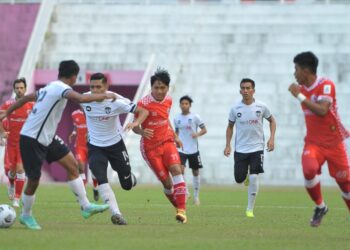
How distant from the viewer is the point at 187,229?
1512 cm

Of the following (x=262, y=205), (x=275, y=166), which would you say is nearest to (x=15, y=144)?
(x=262, y=205)

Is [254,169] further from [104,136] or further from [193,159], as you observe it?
[193,159]

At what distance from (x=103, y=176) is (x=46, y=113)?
7.25ft

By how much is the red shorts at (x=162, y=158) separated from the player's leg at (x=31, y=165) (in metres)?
2.85

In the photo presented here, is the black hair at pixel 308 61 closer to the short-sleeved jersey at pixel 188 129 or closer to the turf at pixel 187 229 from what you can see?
the turf at pixel 187 229

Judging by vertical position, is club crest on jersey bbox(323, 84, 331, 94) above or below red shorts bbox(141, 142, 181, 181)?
above

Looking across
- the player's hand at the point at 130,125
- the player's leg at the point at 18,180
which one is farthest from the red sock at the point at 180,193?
the player's leg at the point at 18,180

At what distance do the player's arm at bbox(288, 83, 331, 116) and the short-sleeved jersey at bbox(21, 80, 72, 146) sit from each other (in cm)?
301

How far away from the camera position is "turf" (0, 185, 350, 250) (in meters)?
12.8

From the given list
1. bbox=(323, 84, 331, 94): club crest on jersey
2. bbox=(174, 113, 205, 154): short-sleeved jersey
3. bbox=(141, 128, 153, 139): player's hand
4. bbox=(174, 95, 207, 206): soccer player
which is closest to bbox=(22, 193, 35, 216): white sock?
bbox=(141, 128, 153, 139): player's hand

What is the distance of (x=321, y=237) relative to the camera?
1405cm

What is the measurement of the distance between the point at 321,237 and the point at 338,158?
1101 mm

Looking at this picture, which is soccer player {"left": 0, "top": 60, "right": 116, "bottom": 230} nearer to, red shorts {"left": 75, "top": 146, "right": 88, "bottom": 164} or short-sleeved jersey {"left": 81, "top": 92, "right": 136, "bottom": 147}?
short-sleeved jersey {"left": 81, "top": 92, "right": 136, "bottom": 147}

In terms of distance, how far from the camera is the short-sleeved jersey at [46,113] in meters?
14.7
